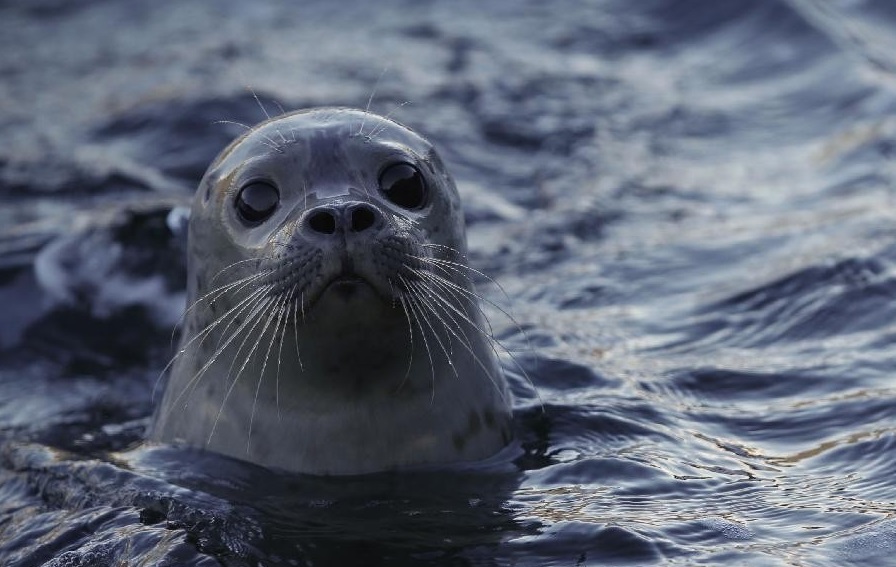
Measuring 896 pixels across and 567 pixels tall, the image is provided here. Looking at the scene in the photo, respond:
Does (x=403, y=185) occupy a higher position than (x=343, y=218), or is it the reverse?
(x=403, y=185)

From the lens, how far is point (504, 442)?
5441 mm

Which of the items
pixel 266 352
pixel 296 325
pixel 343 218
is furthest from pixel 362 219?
pixel 266 352

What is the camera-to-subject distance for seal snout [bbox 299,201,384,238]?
4.52 m

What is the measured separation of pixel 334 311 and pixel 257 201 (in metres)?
0.58

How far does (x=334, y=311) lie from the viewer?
4.68 m

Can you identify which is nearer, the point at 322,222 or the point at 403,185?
the point at 322,222

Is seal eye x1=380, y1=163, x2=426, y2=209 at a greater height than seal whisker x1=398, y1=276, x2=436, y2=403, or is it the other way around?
seal eye x1=380, y1=163, x2=426, y2=209

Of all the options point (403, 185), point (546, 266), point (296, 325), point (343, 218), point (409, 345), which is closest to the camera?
point (343, 218)

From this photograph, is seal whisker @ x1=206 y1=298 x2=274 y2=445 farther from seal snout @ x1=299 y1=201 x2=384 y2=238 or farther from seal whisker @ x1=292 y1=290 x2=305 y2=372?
seal snout @ x1=299 y1=201 x2=384 y2=238

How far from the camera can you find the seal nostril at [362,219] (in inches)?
179

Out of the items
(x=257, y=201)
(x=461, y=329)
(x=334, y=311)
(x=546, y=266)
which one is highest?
(x=546, y=266)

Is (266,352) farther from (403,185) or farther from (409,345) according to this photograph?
(403,185)

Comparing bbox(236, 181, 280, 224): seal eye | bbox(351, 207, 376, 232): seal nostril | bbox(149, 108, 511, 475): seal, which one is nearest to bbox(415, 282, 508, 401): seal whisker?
bbox(149, 108, 511, 475): seal

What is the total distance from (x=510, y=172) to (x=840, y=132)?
77.0 inches
